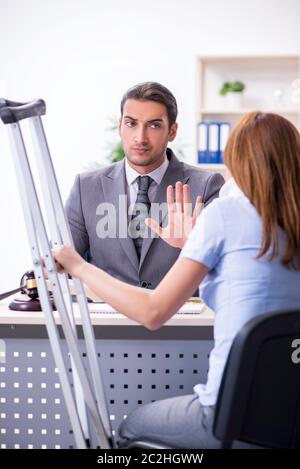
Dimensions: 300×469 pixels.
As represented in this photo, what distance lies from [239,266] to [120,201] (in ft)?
4.96

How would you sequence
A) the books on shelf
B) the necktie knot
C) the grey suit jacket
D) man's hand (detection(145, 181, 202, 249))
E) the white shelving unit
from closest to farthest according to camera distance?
man's hand (detection(145, 181, 202, 249)) < the grey suit jacket < the necktie knot < the books on shelf < the white shelving unit

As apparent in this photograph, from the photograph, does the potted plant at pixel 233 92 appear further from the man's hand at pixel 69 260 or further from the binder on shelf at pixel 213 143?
the man's hand at pixel 69 260

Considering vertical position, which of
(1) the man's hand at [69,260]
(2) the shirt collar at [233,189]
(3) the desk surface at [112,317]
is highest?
(2) the shirt collar at [233,189]

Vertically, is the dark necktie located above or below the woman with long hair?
below

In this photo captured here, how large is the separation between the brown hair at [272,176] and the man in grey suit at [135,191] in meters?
1.35

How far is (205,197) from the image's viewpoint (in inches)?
125

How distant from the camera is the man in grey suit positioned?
302cm

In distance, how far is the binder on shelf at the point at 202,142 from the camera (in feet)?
17.1

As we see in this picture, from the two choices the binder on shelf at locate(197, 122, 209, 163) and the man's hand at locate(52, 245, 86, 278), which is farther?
the binder on shelf at locate(197, 122, 209, 163)

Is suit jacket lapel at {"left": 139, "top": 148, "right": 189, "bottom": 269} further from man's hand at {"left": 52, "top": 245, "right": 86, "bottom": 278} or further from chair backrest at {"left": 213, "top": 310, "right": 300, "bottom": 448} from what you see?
chair backrest at {"left": 213, "top": 310, "right": 300, "bottom": 448}

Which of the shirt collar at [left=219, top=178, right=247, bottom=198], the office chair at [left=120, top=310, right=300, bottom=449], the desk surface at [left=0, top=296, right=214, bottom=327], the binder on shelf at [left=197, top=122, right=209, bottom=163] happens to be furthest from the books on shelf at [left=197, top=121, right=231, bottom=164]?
the office chair at [left=120, top=310, right=300, bottom=449]

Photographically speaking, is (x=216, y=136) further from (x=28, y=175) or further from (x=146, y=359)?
(x=28, y=175)

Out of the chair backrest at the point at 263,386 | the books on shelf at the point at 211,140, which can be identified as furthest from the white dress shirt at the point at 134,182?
the books on shelf at the point at 211,140

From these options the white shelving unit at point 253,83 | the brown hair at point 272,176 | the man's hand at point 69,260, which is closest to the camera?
the brown hair at point 272,176
